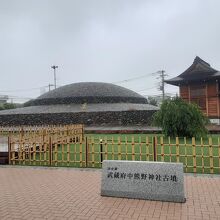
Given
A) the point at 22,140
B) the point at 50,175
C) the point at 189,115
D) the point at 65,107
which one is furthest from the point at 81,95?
the point at 50,175

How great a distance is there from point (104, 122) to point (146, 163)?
22.0 metres

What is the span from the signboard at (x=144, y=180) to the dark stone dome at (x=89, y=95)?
2786 cm

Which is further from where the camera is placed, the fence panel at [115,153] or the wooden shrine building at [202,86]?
the wooden shrine building at [202,86]

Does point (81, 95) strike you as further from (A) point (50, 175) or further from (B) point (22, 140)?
(A) point (50, 175)

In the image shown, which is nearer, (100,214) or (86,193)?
(100,214)

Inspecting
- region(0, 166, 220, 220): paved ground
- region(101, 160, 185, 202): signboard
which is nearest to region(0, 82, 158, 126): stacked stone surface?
region(0, 166, 220, 220): paved ground

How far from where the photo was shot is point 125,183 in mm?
6270

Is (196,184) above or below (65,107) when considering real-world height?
below

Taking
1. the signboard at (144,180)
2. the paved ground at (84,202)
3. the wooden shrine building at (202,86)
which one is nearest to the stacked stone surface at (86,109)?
the wooden shrine building at (202,86)

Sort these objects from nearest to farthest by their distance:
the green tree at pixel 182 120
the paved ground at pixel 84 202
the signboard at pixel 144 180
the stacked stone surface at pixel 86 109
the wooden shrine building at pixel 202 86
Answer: the paved ground at pixel 84 202
the signboard at pixel 144 180
the green tree at pixel 182 120
the wooden shrine building at pixel 202 86
the stacked stone surface at pixel 86 109

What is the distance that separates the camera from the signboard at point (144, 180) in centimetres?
591

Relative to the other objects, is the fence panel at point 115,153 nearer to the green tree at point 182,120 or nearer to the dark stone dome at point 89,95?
the green tree at point 182,120

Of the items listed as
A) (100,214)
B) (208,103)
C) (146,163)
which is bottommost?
(100,214)

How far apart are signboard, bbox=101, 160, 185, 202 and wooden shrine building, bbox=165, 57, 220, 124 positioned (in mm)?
21933
